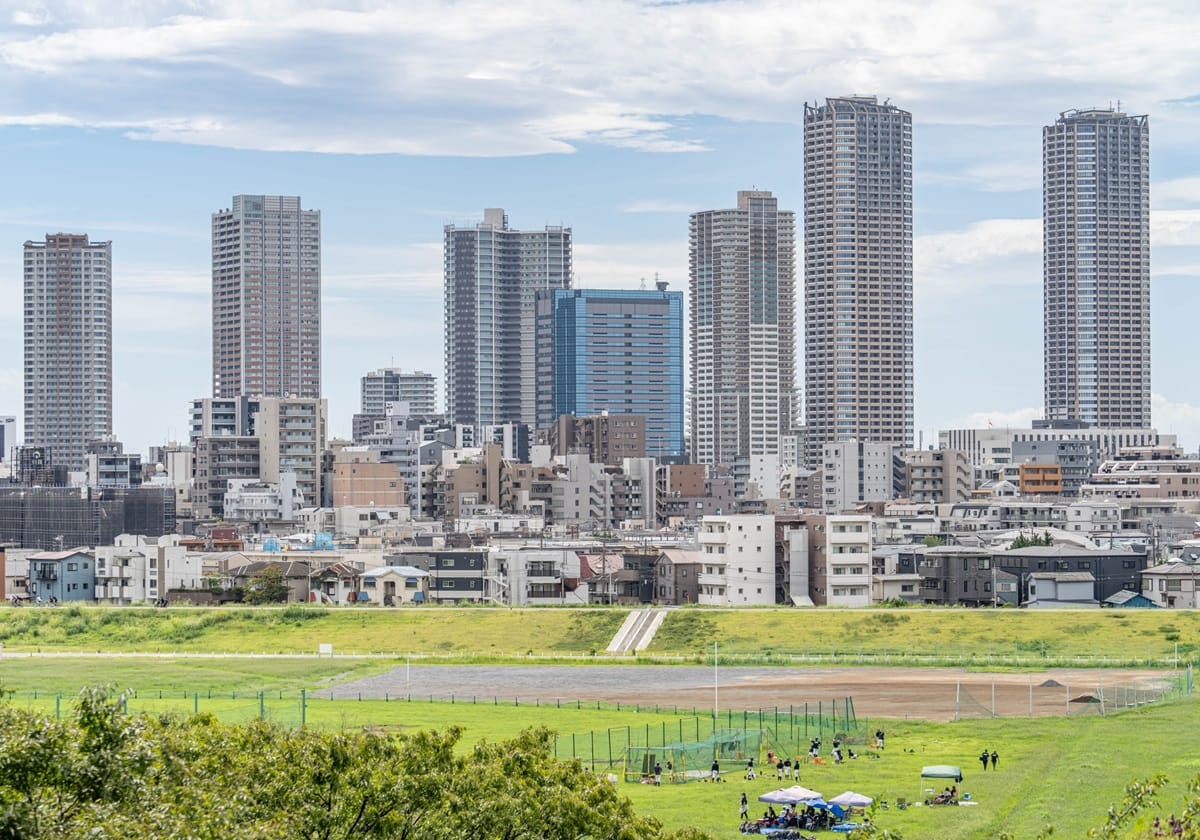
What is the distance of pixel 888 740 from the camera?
55156 millimetres

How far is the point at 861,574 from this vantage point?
95.6 metres

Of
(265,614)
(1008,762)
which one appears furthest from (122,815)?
(265,614)

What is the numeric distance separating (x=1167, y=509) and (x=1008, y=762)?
10790cm

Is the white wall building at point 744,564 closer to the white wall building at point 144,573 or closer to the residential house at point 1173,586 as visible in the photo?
the residential house at point 1173,586

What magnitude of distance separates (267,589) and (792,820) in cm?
6363

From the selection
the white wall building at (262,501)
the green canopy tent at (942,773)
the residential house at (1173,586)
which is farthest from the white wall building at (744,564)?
the white wall building at (262,501)

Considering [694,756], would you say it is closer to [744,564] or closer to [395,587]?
[744,564]

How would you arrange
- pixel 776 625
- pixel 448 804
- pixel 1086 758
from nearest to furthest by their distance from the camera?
1. pixel 448 804
2. pixel 1086 758
3. pixel 776 625

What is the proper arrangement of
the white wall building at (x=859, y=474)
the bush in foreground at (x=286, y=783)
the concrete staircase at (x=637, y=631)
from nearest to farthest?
the bush in foreground at (x=286, y=783) < the concrete staircase at (x=637, y=631) < the white wall building at (x=859, y=474)

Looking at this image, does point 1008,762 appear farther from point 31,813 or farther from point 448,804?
point 31,813

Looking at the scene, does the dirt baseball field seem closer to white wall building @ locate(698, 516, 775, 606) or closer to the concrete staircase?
the concrete staircase

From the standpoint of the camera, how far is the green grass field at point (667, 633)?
8019cm

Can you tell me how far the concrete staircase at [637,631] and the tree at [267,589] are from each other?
68.4 feet

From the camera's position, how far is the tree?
328 feet
